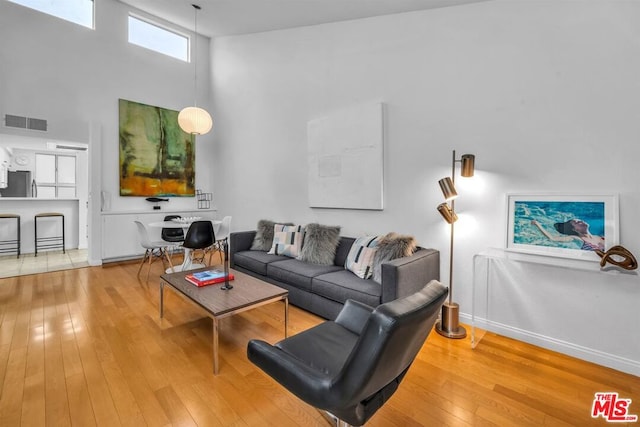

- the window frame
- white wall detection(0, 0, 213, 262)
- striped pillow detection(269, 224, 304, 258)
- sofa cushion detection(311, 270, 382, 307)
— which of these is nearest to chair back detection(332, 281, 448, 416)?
sofa cushion detection(311, 270, 382, 307)

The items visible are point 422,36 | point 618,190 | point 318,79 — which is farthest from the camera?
point 318,79

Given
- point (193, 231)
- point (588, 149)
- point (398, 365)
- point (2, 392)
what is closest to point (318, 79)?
point (193, 231)

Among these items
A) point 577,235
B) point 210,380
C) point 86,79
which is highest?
point 86,79

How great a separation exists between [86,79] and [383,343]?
20.5ft

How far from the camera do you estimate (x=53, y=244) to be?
6.01 meters

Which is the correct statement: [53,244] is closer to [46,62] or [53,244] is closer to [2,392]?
[46,62]

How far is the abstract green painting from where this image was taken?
5.37 m

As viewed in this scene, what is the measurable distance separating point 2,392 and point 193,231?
8.11 feet

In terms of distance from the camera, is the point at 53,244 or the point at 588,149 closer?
the point at 588,149

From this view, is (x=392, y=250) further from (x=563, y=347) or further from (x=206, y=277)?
(x=206, y=277)

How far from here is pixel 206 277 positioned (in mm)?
2791

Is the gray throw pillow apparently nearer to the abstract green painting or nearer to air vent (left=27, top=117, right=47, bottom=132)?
the abstract green painting

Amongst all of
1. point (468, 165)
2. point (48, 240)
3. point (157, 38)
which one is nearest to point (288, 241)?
point (468, 165)

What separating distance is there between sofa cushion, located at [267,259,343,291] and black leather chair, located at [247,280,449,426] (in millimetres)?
1553
